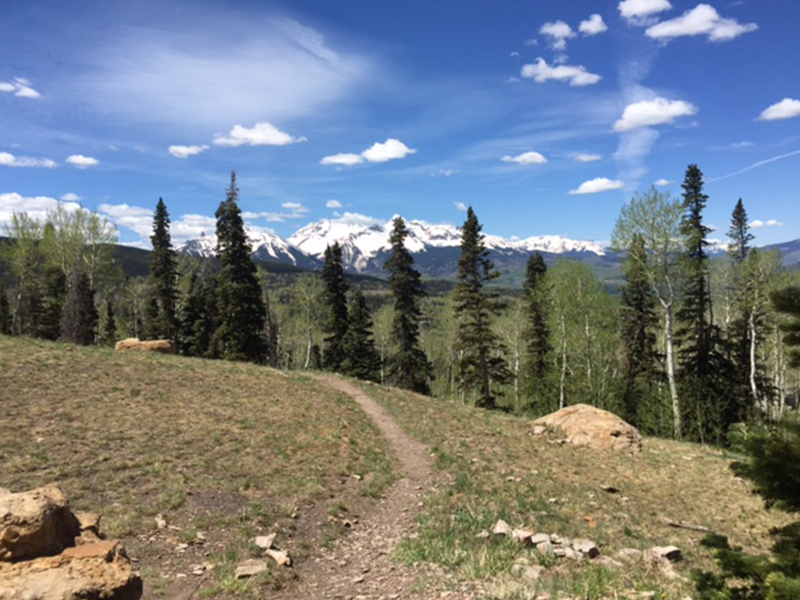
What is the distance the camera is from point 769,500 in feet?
16.6

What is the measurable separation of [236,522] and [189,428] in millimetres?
7089

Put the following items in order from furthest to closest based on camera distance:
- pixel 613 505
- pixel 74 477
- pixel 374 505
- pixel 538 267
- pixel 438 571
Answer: pixel 538 267
pixel 613 505
pixel 374 505
pixel 74 477
pixel 438 571

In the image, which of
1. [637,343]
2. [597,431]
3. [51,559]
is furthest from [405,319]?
[51,559]

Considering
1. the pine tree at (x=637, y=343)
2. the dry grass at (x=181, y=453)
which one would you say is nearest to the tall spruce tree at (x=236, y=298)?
the dry grass at (x=181, y=453)

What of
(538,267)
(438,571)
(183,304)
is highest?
(538,267)

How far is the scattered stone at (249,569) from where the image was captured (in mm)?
8453

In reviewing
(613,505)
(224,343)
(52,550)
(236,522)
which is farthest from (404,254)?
(52,550)

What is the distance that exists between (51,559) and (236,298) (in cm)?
3766

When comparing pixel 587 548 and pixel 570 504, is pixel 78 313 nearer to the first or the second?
pixel 570 504

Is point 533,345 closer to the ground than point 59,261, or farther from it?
closer to the ground

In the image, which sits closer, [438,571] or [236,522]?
[438,571]

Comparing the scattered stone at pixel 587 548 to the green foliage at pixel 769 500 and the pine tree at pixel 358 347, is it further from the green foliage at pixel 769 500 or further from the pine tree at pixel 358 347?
the pine tree at pixel 358 347

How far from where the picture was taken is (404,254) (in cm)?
4119

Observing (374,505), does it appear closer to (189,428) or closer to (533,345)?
(189,428)
